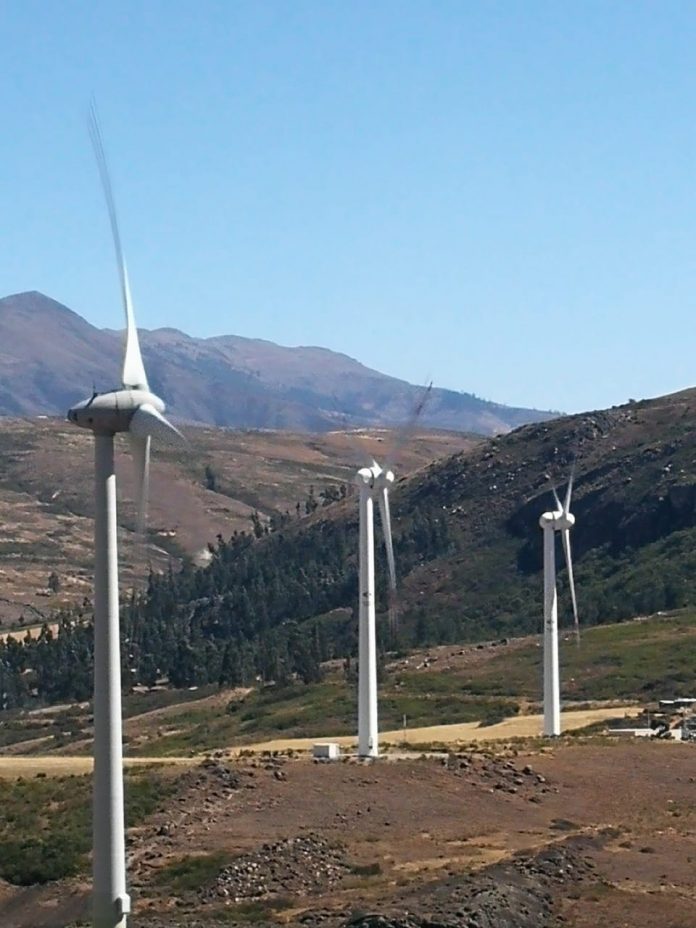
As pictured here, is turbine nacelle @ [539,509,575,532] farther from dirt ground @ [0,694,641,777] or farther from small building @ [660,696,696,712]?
small building @ [660,696,696,712]

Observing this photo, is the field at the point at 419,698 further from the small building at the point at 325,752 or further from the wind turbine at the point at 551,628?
the small building at the point at 325,752

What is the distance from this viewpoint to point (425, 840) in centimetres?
7175

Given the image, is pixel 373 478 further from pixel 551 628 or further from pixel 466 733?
pixel 466 733

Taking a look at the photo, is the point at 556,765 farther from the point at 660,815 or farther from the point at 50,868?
the point at 50,868

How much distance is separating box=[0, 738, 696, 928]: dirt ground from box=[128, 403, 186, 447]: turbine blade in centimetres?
1699

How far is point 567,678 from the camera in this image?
13162 centimetres

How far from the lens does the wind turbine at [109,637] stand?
151ft

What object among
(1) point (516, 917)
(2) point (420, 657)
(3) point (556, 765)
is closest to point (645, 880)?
(1) point (516, 917)

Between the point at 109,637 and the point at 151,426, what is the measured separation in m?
4.91

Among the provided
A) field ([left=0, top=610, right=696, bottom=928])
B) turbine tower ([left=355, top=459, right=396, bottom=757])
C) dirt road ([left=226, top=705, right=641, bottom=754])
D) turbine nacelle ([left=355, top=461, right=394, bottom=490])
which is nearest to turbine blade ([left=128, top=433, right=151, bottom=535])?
field ([left=0, top=610, right=696, bottom=928])

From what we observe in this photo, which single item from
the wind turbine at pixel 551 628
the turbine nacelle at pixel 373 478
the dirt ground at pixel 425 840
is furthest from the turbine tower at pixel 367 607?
the wind turbine at pixel 551 628

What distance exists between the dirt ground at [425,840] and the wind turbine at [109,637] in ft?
39.9

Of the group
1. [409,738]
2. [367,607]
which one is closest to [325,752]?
[367,607]

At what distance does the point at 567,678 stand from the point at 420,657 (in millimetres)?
17928
